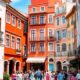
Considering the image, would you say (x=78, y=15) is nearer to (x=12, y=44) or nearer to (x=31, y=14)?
(x=12, y=44)

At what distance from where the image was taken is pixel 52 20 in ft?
215

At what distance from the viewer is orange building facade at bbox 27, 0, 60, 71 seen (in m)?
64.4

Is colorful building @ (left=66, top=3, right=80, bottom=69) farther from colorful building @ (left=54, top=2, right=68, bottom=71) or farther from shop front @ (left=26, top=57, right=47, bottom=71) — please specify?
shop front @ (left=26, top=57, right=47, bottom=71)

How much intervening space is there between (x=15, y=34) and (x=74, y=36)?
37.9 feet

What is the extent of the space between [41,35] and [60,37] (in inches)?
151

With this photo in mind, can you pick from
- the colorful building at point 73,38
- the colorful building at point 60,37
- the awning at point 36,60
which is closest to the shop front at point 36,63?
the awning at point 36,60

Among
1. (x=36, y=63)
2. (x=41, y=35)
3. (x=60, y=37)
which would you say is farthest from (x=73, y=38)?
(x=36, y=63)

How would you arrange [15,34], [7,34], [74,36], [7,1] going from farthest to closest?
[74,36] < [15,34] < [7,34] < [7,1]

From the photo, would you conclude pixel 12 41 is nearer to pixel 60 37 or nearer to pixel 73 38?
pixel 73 38

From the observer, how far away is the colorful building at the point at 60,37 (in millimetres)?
63344

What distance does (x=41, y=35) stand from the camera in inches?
2571

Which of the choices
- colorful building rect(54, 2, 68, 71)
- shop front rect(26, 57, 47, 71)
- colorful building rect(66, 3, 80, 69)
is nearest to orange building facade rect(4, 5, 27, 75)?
colorful building rect(66, 3, 80, 69)

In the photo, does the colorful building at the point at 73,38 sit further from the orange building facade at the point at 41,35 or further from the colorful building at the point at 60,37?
the orange building facade at the point at 41,35

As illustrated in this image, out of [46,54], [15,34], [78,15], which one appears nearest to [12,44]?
[15,34]
